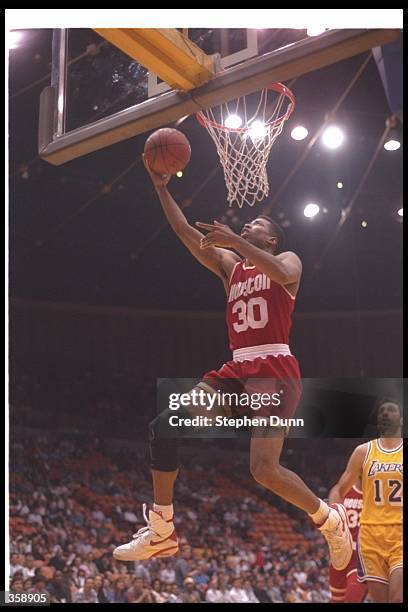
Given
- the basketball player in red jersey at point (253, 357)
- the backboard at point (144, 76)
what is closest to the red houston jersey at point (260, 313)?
the basketball player in red jersey at point (253, 357)

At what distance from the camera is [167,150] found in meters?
4.96

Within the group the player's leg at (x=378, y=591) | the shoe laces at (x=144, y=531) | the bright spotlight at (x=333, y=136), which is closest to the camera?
the player's leg at (x=378, y=591)

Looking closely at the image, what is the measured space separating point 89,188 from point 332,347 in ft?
6.65

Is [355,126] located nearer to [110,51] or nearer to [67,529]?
[110,51]

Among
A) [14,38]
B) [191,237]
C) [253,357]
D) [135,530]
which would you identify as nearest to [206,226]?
[191,237]

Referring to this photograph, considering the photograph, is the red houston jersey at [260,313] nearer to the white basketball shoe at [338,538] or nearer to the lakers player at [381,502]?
the lakers player at [381,502]

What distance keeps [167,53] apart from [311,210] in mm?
1520

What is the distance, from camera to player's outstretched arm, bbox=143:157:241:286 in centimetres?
515

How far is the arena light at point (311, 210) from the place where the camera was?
216 inches

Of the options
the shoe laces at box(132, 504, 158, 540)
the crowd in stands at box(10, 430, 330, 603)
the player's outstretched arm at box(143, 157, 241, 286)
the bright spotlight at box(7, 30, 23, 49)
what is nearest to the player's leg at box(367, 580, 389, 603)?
the crowd in stands at box(10, 430, 330, 603)

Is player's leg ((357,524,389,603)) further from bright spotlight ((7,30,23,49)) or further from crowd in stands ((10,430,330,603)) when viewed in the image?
bright spotlight ((7,30,23,49))

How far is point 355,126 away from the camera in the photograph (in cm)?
553

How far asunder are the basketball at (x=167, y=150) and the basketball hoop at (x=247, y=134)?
0.75 ft
